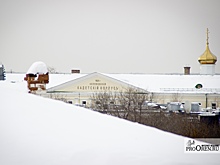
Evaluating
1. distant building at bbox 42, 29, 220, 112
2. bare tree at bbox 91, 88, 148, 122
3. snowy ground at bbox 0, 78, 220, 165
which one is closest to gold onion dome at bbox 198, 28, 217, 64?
distant building at bbox 42, 29, 220, 112

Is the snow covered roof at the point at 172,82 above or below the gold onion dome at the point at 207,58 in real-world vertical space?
below

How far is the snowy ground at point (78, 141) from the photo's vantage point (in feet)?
21.9

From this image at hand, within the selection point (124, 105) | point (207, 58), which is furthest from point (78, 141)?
point (207, 58)

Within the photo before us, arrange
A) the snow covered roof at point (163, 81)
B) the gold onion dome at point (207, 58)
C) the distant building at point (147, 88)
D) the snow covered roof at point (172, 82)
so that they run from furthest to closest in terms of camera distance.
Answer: the gold onion dome at point (207, 58), the snow covered roof at point (172, 82), the snow covered roof at point (163, 81), the distant building at point (147, 88)

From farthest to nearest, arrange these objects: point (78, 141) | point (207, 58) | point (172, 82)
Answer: point (207, 58), point (172, 82), point (78, 141)

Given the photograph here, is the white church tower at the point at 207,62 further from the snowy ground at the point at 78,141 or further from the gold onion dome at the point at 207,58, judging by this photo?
the snowy ground at the point at 78,141

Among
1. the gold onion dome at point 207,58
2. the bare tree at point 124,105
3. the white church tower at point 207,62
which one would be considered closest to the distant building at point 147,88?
the bare tree at point 124,105

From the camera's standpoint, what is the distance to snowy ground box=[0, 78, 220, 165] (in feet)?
21.9

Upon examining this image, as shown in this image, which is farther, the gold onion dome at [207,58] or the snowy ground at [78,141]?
the gold onion dome at [207,58]

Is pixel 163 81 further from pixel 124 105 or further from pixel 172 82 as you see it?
pixel 124 105

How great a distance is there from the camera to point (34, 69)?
82.2 feet

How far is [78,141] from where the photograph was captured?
24.8 ft

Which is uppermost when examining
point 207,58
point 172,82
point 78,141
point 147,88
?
point 207,58

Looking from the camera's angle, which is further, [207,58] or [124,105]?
[207,58]
